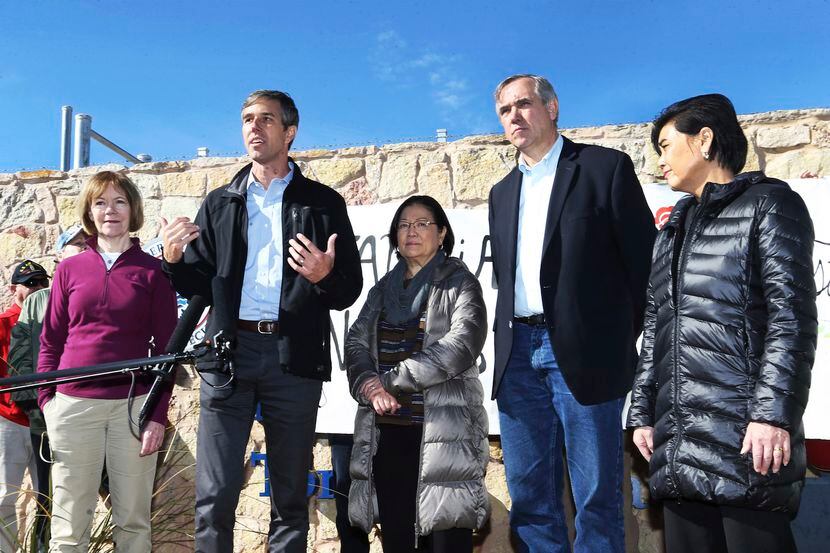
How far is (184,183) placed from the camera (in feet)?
13.4

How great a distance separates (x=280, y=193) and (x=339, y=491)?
1.34 m

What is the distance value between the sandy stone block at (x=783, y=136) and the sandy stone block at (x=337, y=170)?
6.85 feet

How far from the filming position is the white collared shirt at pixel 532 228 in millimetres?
2219

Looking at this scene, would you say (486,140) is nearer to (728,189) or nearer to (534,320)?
(534,320)

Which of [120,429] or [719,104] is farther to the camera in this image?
[120,429]

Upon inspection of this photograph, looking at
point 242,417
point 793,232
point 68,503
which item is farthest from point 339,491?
point 793,232

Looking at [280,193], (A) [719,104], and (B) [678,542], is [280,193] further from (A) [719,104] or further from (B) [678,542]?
(B) [678,542]

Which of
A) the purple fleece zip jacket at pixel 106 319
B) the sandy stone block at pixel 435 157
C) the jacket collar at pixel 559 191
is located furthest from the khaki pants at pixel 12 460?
the jacket collar at pixel 559 191

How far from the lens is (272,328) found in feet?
7.68

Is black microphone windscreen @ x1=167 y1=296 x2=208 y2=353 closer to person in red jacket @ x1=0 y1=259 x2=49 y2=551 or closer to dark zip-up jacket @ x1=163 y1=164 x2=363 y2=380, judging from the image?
dark zip-up jacket @ x1=163 y1=164 x2=363 y2=380

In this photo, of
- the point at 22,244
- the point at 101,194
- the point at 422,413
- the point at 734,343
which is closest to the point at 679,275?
the point at 734,343

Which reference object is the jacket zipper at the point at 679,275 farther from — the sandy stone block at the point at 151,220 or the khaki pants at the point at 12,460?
the khaki pants at the point at 12,460

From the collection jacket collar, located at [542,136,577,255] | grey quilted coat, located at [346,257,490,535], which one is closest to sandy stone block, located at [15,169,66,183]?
grey quilted coat, located at [346,257,490,535]

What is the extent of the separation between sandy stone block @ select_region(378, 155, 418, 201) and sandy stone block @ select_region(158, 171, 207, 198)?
3.69 feet
